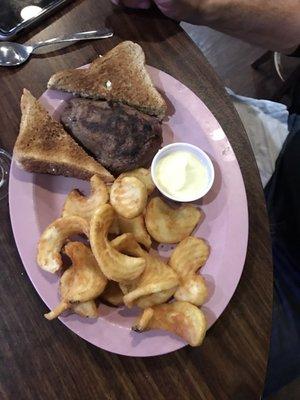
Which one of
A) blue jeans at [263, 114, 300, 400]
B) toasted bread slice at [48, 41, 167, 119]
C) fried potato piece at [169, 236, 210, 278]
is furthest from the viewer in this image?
blue jeans at [263, 114, 300, 400]

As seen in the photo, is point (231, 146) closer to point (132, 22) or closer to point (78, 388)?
point (132, 22)

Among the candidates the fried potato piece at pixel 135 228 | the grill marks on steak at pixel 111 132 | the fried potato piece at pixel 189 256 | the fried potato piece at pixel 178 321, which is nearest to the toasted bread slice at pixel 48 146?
the grill marks on steak at pixel 111 132

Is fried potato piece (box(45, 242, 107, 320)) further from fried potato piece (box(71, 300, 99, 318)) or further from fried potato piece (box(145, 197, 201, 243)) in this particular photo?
fried potato piece (box(145, 197, 201, 243))

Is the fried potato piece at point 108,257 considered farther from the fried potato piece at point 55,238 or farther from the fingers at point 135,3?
the fingers at point 135,3

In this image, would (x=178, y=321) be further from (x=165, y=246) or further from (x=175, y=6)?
(x=175, y=6)

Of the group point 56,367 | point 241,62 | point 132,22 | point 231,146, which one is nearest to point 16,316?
point 56,367

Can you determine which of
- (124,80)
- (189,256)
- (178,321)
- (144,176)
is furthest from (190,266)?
(124,80)

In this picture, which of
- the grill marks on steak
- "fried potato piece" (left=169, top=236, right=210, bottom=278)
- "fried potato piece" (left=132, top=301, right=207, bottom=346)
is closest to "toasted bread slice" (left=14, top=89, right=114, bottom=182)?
the grill marks on steak
